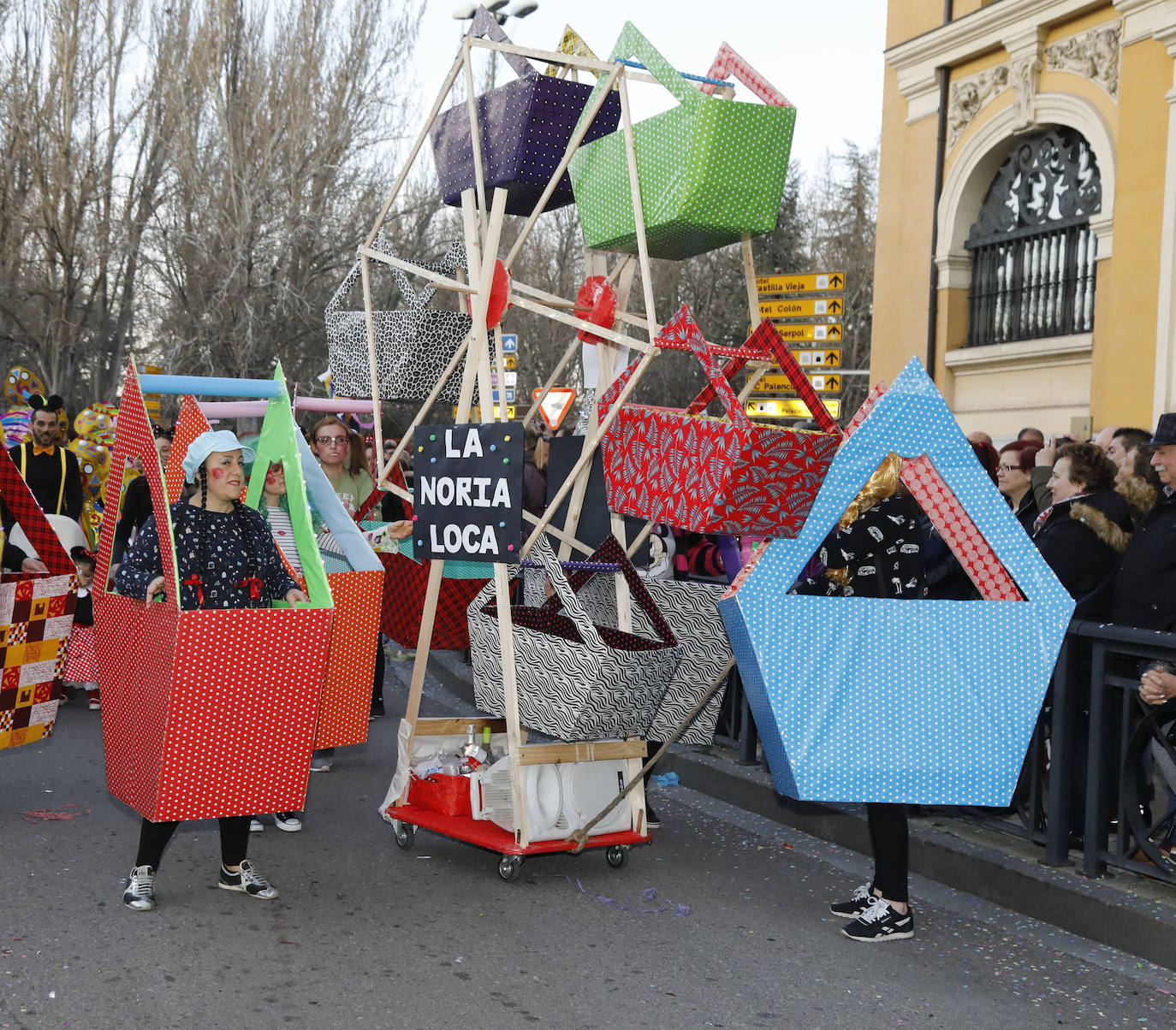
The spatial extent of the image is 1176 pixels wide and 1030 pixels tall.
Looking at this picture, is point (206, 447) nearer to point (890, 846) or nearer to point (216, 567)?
point (216, 567)

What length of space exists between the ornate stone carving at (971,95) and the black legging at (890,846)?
551 inches

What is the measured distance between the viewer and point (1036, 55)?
51.6ft

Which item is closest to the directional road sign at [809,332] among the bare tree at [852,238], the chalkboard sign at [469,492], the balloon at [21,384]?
the balloon at [21,384]

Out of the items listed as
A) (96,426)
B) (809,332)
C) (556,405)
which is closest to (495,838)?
(96,426)

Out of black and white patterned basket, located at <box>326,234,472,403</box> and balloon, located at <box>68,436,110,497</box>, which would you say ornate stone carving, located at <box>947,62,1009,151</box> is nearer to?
balloon, located at <box>68,436,110,497</box>

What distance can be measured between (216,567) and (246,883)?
3.87 ft

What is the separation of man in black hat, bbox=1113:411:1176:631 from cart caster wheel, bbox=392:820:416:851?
306 centimetres

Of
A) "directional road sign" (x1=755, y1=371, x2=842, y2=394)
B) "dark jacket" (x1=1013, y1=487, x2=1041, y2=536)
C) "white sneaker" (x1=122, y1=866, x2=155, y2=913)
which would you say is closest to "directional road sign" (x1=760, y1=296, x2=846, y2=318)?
"directional road sign" (x1=755, y1=371, x2=842, y2=394)

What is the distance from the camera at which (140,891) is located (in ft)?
15.6

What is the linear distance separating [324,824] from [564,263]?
35882mm

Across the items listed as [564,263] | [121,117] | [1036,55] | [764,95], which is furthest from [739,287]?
[764,95]

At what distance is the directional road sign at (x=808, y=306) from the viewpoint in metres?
13.6

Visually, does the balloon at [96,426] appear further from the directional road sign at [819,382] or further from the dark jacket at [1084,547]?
the dark jacket at [1084,547]

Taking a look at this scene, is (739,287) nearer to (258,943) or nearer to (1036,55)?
(1036,55)
